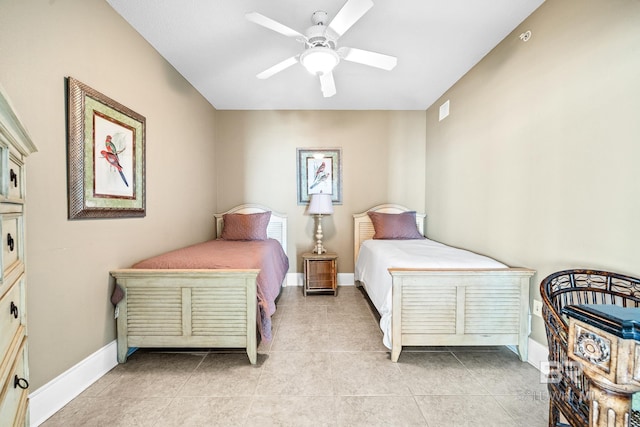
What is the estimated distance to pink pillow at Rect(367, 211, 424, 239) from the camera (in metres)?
3.30

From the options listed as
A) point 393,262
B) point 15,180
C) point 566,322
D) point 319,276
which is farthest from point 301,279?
point 15,180

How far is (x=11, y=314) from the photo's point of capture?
82cm

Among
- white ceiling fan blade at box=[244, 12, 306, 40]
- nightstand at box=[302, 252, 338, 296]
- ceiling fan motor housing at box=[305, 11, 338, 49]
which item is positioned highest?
ceiling fan motor housing at box=[305, 11, 338, 49]

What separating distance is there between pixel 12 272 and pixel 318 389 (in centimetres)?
150

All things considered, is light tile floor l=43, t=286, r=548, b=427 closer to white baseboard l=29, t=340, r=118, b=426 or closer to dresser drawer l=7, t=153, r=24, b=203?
white baseboard l=29, t=340, r=118, b=426

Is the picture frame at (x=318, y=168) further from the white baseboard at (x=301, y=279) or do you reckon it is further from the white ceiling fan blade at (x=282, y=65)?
the white ceiling fan blade at (x=282, y=65)

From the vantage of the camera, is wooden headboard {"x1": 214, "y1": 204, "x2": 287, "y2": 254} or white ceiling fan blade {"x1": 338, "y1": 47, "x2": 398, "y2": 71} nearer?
white ceiling fan blade {"x1": 338, "y1": 47, "x2": 398, "y2": 71}

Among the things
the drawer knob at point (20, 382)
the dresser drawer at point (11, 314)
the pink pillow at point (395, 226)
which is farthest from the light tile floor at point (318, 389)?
the pink pillow at point (395, 226)

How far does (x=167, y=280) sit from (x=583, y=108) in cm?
283

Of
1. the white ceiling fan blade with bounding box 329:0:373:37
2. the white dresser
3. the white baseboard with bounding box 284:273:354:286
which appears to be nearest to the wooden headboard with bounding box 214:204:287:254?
the white baseboard with bounding box 284:273:354:286

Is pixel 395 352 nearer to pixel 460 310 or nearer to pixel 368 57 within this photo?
pixel 460 310

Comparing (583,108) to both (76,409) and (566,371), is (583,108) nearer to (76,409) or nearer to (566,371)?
(566,371)

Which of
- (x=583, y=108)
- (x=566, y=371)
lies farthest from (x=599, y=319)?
(x=583, y=108)

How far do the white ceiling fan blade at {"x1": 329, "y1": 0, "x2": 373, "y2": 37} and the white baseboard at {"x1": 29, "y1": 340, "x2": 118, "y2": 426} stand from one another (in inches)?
104
